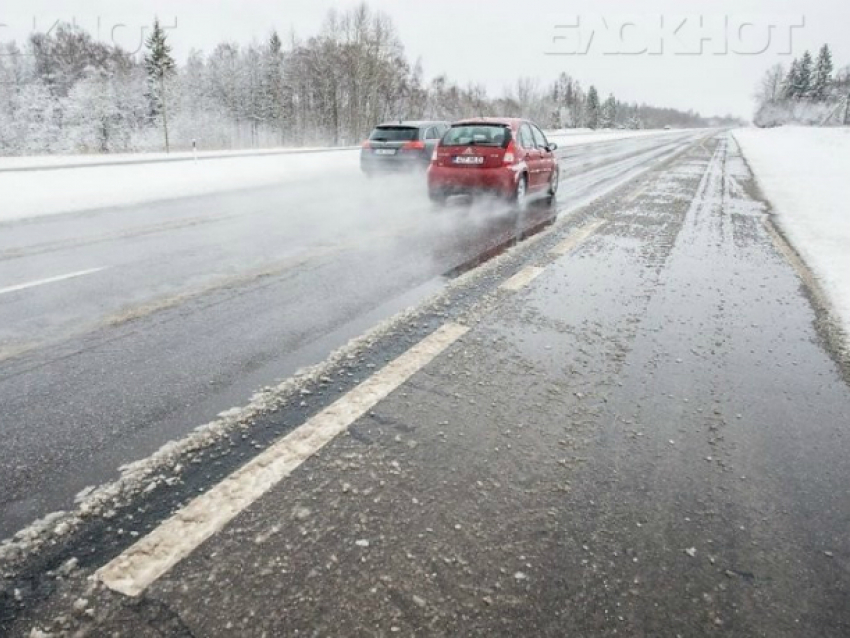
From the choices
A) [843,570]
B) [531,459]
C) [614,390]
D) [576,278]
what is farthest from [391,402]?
[576,278]

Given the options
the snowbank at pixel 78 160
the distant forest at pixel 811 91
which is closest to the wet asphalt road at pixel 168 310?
the snowbank at pixel 78 160

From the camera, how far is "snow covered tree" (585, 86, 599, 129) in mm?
129250

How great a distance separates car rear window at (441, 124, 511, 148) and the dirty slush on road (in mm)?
6618

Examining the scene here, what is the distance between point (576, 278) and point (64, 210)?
9307 millimetres

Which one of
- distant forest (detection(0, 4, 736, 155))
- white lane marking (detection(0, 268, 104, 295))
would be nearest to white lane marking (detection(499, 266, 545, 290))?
white lane marking (detection(0, 268, 104, 295))

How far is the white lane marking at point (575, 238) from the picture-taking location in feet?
Result: 21.0

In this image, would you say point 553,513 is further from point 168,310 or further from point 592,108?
point 592,108

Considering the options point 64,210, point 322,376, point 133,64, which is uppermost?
point 133,64

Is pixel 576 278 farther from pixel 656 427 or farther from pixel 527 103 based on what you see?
pixel 527 103

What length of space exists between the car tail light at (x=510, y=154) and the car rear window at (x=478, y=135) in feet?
0.30

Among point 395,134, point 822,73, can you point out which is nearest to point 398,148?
point 395,134

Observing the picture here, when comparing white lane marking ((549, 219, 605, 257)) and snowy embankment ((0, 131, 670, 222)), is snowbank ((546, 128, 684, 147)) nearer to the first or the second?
snowy embankment ((0, 131, 670, 222))

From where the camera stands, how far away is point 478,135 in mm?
9688

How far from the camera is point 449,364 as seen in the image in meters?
3.24
